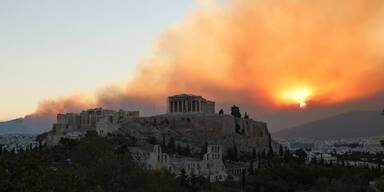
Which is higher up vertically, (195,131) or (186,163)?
(195,131)

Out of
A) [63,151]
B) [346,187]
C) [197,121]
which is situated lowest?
[346,187]

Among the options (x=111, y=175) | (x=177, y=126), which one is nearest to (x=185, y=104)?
(x=177, y=126)

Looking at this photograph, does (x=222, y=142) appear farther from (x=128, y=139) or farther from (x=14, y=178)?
(x=14, y=178)

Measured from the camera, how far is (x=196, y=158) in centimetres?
5656

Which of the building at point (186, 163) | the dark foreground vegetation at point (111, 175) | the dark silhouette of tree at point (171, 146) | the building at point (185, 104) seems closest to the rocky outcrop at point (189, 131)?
the dark silhouette of tree at point (171, 146)

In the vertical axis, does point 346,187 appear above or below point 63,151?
below

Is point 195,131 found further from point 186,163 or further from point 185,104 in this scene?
point 186,163

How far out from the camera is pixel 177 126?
68.1m

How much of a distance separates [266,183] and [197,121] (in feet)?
93.8

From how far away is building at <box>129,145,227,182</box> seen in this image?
156 ft

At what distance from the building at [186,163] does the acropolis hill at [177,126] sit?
7210 millimetres

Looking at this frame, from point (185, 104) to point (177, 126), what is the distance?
21.0 feet

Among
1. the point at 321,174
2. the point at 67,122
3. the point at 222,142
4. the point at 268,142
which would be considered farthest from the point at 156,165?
the point at 268,142

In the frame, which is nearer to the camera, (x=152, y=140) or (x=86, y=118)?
(x=152, y=140)
